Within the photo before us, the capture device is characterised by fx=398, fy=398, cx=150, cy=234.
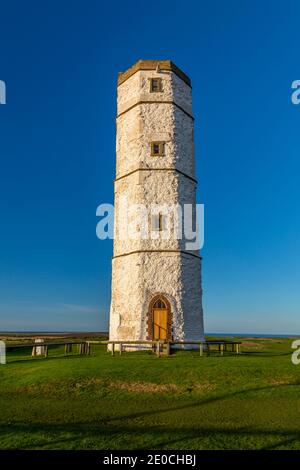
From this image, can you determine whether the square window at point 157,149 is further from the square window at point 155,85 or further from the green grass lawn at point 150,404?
the green grass lawn at point 150,404

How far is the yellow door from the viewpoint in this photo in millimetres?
23109

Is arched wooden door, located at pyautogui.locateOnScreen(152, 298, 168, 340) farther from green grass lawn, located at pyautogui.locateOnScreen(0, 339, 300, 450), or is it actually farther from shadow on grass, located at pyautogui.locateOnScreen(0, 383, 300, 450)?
shadow on grass, located at pyautogui.locateOnScreen(0, 383, 300, 450)

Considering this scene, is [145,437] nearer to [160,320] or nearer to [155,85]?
[160,320]

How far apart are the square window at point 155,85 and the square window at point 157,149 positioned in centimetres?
388

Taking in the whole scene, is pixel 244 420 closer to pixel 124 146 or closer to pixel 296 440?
pixel 296 440

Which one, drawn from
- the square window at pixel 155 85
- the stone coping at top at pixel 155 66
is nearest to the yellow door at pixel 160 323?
the square window at pixel 155 85

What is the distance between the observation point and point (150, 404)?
40.3 feet

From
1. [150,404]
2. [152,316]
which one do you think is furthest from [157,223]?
[150,404]

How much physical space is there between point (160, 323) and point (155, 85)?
15731 mm

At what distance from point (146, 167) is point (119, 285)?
25.1 ft

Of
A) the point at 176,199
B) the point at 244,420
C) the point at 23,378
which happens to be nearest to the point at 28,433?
the point at 244,420

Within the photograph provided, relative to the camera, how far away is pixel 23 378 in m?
15.7

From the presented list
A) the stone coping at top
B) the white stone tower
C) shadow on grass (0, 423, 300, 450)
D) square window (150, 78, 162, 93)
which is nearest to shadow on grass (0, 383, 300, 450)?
shadow on grass (0, 423, 300, 450)

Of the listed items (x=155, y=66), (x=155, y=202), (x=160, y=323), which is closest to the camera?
(x=160, y=323)
